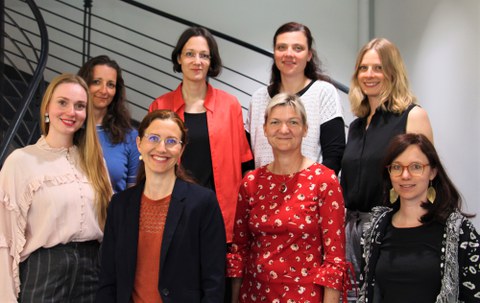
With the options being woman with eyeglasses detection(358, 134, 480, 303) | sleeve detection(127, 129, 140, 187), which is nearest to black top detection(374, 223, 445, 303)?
woman with eyeglasses detection(358, 134, 480, 303)

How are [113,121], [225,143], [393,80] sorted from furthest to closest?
[113,121] < [225,143] < [393,80]

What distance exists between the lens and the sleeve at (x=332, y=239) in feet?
6.86

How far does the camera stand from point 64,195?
91.4 inches

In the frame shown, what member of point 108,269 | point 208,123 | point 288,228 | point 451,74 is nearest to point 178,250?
point 108,269

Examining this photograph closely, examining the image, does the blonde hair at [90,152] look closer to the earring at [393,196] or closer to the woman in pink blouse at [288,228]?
the woman in pink blouse at [288,228]

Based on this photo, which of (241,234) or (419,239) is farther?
(241,234)

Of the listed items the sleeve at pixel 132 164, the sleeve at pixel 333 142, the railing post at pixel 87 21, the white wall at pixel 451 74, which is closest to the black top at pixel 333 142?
the sleeve at pixel 333 142

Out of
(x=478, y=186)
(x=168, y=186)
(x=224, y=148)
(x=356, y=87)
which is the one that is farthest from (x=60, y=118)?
(x=478, y=186)

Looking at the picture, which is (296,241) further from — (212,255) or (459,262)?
(459,262)

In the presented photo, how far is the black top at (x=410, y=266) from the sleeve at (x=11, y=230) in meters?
1.47

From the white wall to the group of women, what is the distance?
1.36m

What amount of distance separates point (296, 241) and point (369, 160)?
1.92 feet

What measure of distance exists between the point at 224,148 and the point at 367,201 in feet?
2.43

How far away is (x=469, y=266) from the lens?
1.95 m
